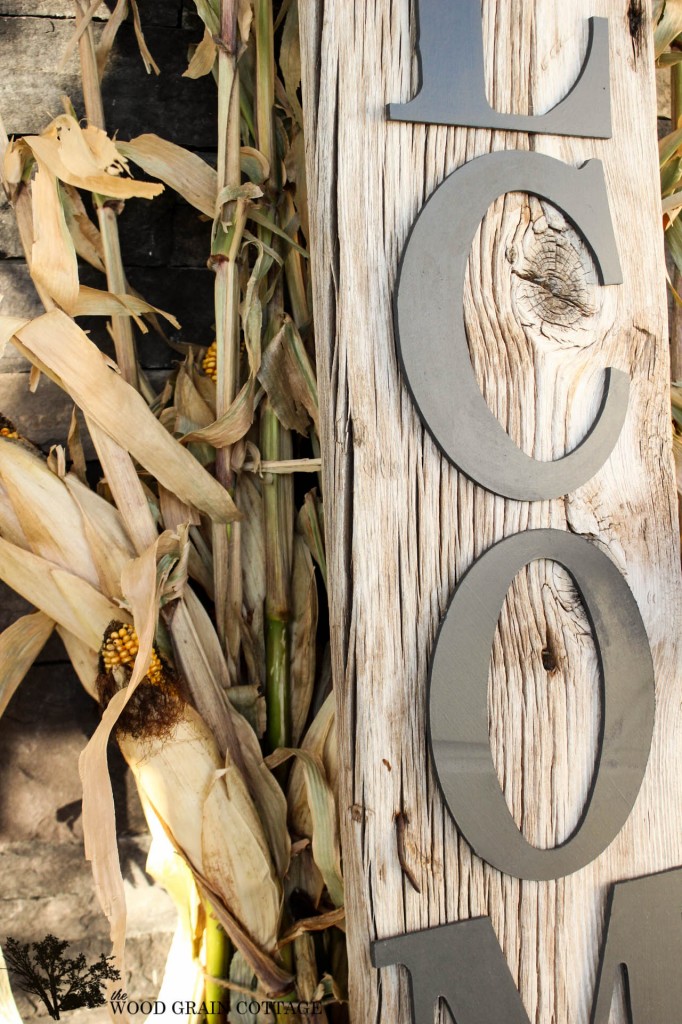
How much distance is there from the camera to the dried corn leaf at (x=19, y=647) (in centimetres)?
81

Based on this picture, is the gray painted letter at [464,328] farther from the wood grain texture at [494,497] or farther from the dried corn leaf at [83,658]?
the dried corn leaf at [83,658]

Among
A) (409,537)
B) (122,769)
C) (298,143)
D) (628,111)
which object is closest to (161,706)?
(122,769)

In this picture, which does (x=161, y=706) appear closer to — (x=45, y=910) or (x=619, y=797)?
(x=45, y=910)

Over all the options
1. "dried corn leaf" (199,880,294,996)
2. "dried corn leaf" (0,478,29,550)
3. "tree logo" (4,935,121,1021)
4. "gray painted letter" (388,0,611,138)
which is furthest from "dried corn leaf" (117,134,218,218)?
"tree logo" (4,935,121,1021)

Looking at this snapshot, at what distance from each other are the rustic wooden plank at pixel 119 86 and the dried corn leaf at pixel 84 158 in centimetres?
19

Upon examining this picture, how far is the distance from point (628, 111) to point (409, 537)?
1.63ft

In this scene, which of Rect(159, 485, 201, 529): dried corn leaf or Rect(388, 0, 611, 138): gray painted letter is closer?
Rect(388, 0, 611, 138): gray painted letter

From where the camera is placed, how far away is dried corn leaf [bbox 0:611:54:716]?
810 mm

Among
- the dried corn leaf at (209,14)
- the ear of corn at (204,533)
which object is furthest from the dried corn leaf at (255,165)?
the dried corn leaf at (209,14)

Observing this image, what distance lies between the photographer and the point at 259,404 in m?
0.91

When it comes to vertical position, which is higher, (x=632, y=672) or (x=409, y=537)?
(x=409, y=537)

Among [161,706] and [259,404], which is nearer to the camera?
[161,706]

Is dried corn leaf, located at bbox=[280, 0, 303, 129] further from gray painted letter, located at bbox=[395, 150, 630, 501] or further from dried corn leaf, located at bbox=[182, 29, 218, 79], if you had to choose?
gray painted letter, located at bbox=[395, 150, 630, 501]

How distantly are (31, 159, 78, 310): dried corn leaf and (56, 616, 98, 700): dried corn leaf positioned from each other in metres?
0.35
